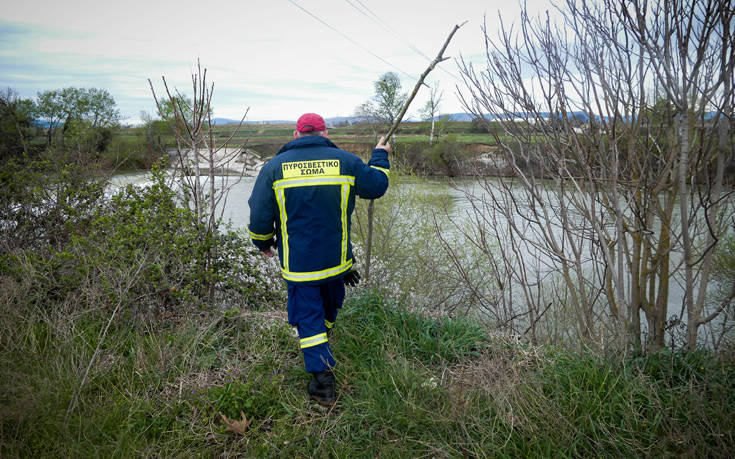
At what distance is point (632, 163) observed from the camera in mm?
3496

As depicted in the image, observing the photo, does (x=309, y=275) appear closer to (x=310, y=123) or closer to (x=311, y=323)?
(x=311, y=323)

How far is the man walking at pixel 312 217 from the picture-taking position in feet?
9.28

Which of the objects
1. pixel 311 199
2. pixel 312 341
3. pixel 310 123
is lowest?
pixel 312 341

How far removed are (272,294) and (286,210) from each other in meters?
2.16

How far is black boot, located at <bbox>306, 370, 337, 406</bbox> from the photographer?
8.84ft

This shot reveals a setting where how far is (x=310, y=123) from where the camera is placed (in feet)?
10.1

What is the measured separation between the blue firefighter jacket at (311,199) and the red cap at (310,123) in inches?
5.8

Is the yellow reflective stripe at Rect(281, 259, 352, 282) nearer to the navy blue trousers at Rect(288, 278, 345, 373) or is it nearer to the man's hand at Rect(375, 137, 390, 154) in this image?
the navy blue trousers at Rect(288, 278, 345, 373)

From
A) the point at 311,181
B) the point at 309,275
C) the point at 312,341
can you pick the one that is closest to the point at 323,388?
the point at 312,341

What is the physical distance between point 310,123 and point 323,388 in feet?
6.11

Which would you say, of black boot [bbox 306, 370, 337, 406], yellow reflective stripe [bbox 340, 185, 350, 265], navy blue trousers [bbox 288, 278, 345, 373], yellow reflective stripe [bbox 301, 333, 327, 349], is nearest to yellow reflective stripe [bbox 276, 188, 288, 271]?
navy blue trousers [bbox 288, 278, 345, 373]

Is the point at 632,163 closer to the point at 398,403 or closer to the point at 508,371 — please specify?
the point at 508,371

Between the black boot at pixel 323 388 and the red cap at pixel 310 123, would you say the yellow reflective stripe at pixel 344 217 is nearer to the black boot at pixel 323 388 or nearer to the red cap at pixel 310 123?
the red cap at pixel 310 123

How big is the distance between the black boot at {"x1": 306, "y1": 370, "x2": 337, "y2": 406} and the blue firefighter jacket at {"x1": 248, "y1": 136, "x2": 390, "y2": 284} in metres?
0.62
